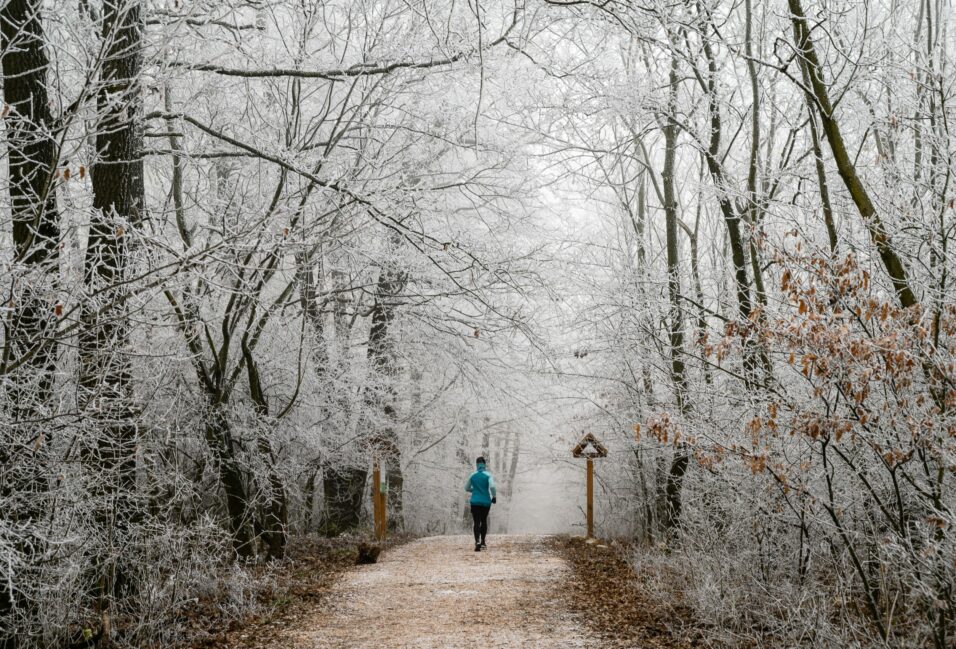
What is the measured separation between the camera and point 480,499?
13.4 metres

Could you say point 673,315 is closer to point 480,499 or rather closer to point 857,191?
point 857,191

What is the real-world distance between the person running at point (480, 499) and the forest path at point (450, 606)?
1128mm

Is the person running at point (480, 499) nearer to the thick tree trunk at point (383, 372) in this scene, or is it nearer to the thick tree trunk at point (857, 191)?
the thick tree trunk at point (383, 372)

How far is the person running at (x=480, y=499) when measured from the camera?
13.2 metres

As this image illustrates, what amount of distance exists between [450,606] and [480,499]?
546 centimetres

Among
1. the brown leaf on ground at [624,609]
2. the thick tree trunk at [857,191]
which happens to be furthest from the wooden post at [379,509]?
the thick tree trunk at [857,191]

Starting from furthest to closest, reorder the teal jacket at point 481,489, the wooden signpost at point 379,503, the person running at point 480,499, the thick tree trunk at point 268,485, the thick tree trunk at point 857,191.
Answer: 1. the wooden signpost at point 379,503
2. the teal jacket at point 481,489
3. the person running at point 480,499
4. the thick tree trunk at point 268,485
5. the thick tree trunk at point 857,191

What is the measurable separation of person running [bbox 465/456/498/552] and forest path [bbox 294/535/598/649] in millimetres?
1128

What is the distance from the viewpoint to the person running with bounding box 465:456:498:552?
13.2m

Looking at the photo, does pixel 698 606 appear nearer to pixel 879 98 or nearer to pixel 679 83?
pixel 879 98

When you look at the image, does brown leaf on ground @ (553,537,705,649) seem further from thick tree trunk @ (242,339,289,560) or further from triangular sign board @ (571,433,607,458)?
thick tree trunk @ (242,339,289,560)

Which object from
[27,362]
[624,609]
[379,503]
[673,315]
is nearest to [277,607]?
[624,609]

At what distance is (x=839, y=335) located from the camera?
13.6 feet

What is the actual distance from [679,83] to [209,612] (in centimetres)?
812
